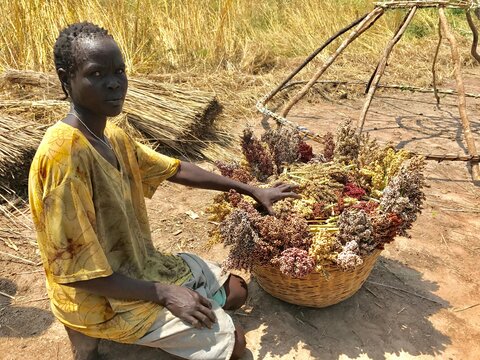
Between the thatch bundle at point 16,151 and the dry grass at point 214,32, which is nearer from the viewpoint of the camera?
the thatch bundle at point 16,151

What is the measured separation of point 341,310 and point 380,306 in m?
0.20

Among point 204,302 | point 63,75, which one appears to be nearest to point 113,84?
point 63,75

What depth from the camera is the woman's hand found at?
154cm

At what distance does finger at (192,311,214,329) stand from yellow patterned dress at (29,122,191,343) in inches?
6.0

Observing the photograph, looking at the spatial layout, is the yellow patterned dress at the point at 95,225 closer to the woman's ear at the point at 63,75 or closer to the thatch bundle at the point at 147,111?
the woman's ear at the point at 63,75

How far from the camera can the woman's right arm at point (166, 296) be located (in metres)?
1.45

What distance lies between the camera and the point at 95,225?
142 cm

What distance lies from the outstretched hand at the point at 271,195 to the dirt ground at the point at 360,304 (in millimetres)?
545

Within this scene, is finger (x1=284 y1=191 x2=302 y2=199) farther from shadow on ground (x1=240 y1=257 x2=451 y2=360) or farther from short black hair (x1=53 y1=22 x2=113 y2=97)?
short black hair (x1=53 y1=22 x2=113 y2=97)

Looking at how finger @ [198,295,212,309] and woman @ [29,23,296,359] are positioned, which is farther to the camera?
finger @ [198,295,212,309]

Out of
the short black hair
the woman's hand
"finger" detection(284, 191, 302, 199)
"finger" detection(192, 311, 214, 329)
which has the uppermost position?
the short black hair

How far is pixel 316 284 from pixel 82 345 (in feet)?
3.14

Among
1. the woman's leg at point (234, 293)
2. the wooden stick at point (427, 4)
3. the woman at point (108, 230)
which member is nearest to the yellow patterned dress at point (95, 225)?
the woman at point (108, 230)

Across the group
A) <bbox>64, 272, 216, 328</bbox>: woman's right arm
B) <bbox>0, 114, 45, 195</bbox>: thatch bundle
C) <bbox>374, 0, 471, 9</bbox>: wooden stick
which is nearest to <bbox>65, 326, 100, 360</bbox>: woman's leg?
<bbox>64, 272, 216, 328</bbox>: woman's right arm
